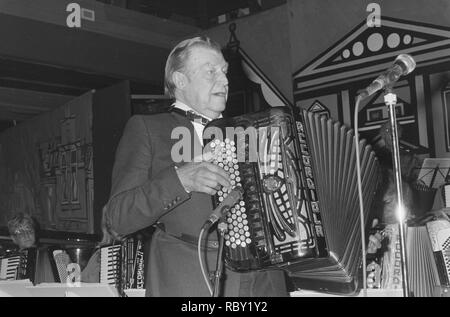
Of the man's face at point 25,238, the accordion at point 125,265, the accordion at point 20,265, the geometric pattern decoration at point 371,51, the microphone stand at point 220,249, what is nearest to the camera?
the microphone stand at point 220,249

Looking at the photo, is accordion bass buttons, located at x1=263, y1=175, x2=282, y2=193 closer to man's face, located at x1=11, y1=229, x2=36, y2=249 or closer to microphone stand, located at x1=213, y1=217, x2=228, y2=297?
microphone stand, located at x1=213, y1=217, x2=228, y2=297

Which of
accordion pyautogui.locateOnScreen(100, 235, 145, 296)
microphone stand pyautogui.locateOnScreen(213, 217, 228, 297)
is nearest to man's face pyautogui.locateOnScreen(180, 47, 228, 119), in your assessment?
microphone stand pyautogui.locateOnScreen(213, 217, 228, 297)

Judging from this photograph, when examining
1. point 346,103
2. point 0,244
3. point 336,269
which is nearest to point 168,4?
point 346,103

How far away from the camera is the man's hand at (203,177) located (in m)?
1.52

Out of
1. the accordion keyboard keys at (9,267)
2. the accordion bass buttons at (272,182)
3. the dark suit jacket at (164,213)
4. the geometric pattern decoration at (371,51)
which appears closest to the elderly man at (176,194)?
the dark suit jacket at (164,213)

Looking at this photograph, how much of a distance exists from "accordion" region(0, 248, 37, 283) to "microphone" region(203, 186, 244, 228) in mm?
2642

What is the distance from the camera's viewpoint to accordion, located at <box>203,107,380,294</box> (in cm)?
158

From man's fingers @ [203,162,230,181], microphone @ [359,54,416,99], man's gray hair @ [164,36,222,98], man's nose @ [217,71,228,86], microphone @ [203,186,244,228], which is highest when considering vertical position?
man's gray hair @ [164,36,222,98]

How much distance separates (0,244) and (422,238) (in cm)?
312

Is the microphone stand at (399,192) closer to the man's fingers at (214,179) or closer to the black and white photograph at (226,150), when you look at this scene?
the black and white photograph at (226,150)

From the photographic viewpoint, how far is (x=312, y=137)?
65.6 inches

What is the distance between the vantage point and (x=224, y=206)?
1.49 metres

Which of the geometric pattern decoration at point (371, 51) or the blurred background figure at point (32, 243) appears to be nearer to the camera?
the blurred background figure at point (32, 243)
